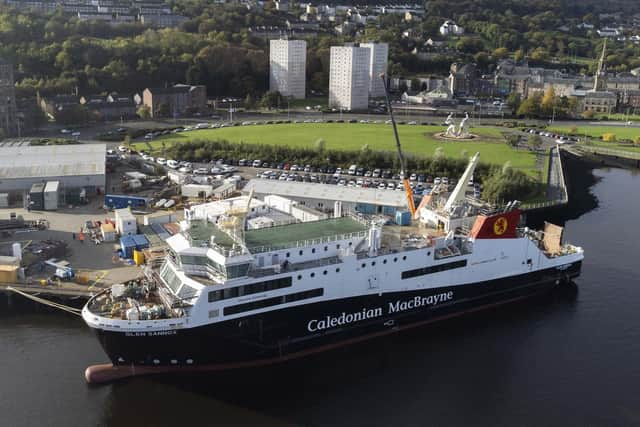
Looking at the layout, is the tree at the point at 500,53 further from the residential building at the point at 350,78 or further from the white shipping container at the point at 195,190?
the white shipping container at the point at 195,190

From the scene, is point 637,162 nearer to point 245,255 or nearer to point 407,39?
point 245,255

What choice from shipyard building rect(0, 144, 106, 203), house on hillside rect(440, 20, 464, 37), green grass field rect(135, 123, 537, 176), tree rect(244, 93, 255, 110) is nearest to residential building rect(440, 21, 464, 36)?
house on hillside rect(440, 20, 464, 37)

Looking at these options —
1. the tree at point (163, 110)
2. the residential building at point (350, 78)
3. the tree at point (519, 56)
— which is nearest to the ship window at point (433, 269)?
the tree at point (163, 110)

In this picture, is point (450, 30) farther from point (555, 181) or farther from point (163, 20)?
point (555, 181)

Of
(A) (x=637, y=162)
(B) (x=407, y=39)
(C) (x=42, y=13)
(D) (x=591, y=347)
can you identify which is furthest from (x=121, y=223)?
(B) (x=407, y=39)

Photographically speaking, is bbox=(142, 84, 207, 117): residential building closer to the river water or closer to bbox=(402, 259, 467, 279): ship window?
the river water

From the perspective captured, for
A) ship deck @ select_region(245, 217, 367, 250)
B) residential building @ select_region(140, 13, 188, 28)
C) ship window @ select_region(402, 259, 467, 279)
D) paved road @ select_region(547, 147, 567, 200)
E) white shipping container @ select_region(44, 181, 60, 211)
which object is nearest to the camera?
ship deck @ select_region(245, 217, 367, 250)
